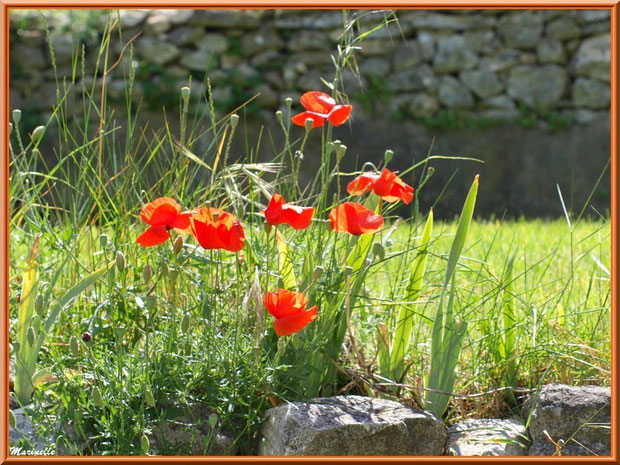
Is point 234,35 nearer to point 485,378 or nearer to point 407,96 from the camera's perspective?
point 407,96

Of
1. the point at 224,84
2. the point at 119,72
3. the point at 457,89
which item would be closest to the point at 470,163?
the point at 457,89

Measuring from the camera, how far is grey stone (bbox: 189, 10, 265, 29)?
6633mm

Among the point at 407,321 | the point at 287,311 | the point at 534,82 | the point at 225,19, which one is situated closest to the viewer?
the point at 287,311

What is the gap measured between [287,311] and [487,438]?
59cm

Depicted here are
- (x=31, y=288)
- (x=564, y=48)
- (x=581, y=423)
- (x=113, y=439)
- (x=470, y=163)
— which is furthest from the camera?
(x=564, y=48)

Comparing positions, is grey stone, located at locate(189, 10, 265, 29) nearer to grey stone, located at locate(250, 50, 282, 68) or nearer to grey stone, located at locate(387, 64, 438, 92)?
grey stone, located at locate(250, 50, 282, 68)

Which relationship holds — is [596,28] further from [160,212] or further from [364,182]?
[160,212]

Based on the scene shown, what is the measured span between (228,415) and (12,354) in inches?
29.0

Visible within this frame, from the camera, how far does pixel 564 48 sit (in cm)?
695

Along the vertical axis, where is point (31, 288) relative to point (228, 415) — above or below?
above

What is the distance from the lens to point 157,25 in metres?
6.64

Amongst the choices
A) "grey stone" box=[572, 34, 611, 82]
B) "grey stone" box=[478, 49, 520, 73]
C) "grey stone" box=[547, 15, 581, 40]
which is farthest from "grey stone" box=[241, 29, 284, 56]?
"grey stone" box=[572, 34, 611, 82]

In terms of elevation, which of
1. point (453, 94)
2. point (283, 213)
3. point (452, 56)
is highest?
point (283, 213)

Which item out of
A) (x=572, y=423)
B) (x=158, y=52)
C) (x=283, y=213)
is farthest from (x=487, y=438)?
(x=158, y=52)
